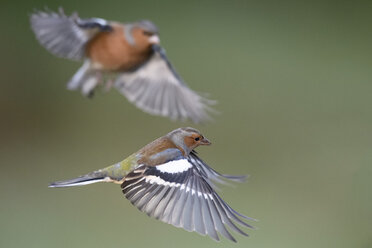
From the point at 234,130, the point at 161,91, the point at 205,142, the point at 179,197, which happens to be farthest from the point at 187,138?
the point at 234,130

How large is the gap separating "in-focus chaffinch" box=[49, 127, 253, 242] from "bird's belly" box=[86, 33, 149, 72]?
39 centimetres

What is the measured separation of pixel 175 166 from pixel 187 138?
0.08 m

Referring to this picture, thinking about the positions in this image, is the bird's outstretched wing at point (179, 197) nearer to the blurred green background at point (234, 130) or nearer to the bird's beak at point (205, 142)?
the bird's beak at point (205, 142)

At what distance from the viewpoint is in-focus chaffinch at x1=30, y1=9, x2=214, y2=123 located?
105 centimetres

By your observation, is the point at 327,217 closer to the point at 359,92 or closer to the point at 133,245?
the point at 359,92

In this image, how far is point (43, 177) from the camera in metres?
3.62

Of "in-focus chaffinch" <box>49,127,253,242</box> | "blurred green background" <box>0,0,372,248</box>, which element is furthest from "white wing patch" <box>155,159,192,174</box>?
"blurred green background" <box>0,0,372,248</box>

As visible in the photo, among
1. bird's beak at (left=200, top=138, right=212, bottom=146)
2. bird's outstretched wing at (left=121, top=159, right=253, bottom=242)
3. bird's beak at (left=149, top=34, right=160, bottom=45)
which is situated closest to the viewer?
bird's beak at (left=149, top=34, right=160, bottom=45)

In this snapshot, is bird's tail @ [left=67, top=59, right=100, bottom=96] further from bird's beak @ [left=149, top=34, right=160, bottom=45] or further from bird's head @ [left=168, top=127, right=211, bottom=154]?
bird's head @ [left=168, top=127, right=211, bottom=154]

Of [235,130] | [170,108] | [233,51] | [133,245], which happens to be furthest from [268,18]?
[170,108]

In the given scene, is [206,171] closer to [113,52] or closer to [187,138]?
[187,138]

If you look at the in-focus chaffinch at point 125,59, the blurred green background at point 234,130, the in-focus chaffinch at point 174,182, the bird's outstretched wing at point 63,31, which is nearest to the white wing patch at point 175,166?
the in-focus chaffinch at point 174,182

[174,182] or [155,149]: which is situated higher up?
[155,149]

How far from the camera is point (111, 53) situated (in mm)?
1106
